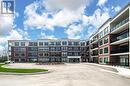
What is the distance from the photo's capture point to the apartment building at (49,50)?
100m

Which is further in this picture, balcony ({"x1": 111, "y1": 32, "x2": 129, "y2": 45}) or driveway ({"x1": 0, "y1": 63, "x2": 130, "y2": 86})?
balcony ({"x1": 111, "y1": 32, "x2": 129, "y2": 45})

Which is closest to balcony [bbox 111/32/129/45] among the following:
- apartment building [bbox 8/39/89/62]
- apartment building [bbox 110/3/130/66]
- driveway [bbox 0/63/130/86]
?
apartment building [bbox 110/3/130/66]

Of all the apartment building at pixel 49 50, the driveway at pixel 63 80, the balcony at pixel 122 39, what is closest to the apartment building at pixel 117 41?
the balcony at pixel 122 39

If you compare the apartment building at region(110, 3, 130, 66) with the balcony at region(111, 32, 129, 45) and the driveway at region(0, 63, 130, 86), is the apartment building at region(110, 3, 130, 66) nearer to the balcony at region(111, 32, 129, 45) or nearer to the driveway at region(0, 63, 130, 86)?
the balcony at region(111, 32, 129, 45)

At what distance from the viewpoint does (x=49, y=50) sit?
331 ft

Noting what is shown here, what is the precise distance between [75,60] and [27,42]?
26.5 metres

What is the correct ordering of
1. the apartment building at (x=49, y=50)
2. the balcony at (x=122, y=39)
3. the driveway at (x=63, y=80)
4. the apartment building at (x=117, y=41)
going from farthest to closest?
1. the apartment building at (x=49, y=50)
2. the apartment building at (x=117, y=41)
3. the balcony at (x=122, y=39)
4. the driveway at (x=63, y=80)

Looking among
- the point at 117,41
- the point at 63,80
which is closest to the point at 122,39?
the point at 117,41

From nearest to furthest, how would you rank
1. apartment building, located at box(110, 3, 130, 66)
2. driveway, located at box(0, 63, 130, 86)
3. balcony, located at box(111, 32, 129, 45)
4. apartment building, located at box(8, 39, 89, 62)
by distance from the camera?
driveway, located at box(0, 63, 130, 86)
balcony, located at box(111, 32, 129, 45)
apartment building, located at box(110, 3, 130, 66)
apartment building, located at box(8, 39, 89, 62)

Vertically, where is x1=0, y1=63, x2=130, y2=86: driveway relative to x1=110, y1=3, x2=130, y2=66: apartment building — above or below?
below

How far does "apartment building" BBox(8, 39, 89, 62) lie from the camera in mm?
100125

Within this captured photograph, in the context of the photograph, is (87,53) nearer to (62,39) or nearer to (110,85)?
(62,39)

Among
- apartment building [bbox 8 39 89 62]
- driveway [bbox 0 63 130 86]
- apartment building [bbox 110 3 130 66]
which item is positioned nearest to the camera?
driveway [bbox 0 63 130 86]

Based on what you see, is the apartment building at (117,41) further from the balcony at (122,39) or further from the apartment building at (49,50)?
the apartment building at (49,50)
